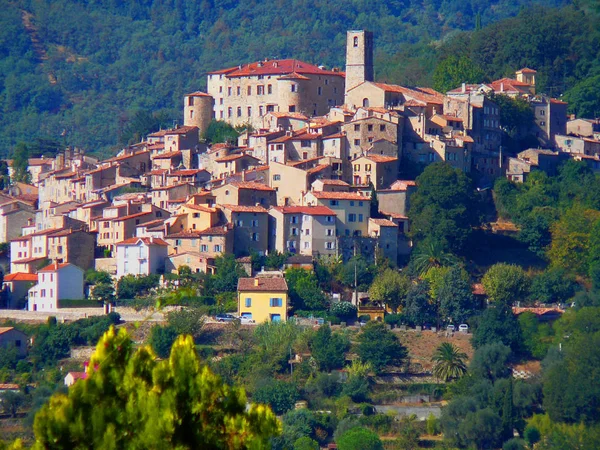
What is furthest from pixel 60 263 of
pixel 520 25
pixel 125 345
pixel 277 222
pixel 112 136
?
pixel 112 136

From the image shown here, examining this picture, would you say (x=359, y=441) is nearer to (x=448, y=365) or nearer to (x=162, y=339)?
(x=448, y=365)

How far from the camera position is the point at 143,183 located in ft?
192

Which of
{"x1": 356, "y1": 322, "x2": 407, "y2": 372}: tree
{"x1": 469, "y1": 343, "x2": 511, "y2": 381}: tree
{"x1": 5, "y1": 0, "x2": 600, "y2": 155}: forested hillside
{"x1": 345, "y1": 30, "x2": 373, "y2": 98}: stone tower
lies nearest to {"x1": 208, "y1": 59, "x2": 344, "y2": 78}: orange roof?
{"x1": 345, "y1": 30, "x2": 373, "y2": 98}: stone tower

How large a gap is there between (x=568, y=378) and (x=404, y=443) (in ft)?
18.8

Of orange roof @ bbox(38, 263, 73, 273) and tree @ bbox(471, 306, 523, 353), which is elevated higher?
orange roof @ bbox(38, 263, 73, 273)

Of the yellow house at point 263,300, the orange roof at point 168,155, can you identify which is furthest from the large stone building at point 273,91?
the yellow house at point 263,300

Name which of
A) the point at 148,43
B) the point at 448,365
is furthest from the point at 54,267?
the point at 148,43

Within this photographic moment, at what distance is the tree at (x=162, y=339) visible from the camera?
45.7m

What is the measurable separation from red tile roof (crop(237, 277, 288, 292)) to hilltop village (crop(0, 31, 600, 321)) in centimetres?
5

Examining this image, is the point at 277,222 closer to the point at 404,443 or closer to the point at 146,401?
the point at 404,443

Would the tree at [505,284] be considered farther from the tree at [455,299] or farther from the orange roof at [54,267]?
the orange roof at [54,267]

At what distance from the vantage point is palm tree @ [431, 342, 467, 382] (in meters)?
45.6

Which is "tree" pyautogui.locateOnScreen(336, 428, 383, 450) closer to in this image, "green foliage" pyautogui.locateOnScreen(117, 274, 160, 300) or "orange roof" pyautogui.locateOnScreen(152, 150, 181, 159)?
"green foliage" pyautogui.locateOnScreen(117, 274, 160, 300)

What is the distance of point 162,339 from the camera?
150ft
